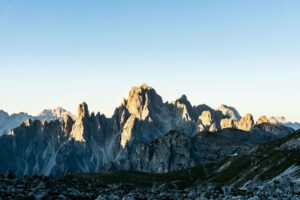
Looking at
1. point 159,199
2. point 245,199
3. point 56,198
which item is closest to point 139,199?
point 159,199

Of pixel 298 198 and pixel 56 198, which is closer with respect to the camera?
pixel 298 198

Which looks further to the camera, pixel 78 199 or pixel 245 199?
pixel 78 199

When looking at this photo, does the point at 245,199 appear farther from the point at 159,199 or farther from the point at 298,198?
the point at 159,199

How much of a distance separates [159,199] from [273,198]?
23.2 meters

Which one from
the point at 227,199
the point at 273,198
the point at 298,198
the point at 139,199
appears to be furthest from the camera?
the point at 139,199

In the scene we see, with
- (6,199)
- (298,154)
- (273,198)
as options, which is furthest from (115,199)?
(298,154)

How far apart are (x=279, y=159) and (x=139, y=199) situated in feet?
466

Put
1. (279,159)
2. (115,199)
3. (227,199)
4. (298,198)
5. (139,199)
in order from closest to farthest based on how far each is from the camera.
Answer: (298,198)
(227,199)
(115,199)
(139,199)
(279,159)

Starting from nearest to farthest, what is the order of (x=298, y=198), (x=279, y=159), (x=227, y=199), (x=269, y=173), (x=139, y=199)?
(x=298, y=198)
(x=227, y=199)
(x=139, y=199)
(x=269, y=173)
(x=279, y=159)

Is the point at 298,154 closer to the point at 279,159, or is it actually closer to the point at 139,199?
the point at 279,159

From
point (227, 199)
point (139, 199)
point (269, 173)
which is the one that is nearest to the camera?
point (227, 199)

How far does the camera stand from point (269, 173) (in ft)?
588

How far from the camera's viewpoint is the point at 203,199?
212 feet

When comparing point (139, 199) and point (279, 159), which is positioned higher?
point (279, 159)
